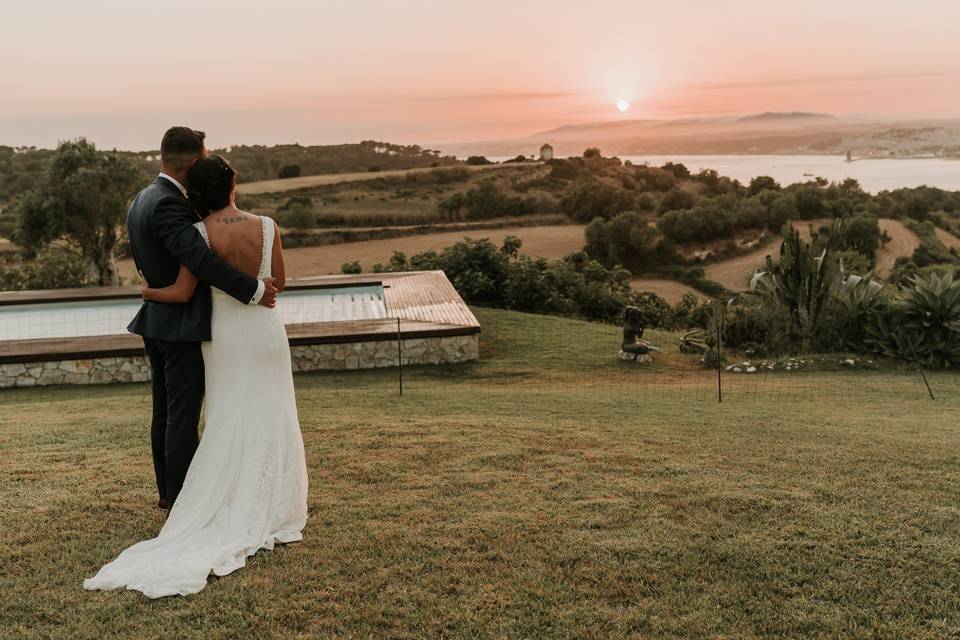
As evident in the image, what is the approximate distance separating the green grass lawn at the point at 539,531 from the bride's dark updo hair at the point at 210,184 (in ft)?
4.56

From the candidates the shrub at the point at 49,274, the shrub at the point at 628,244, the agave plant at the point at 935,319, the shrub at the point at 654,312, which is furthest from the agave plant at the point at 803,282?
the shrub at the point at 628,244

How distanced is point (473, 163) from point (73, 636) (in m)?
52.8

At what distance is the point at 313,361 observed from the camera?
938cm

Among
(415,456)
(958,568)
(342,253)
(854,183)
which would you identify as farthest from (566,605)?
(854,183)

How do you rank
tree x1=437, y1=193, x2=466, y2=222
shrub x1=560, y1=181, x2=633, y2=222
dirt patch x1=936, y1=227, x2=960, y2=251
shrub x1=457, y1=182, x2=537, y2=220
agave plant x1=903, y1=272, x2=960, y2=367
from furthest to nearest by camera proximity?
shrub x1=560, y1=181, x2=633, y2=222 < shrub x1=457, y1=182, x2=537, y2=220 < tree x1=437, y1=193, x2=466, y2=222 < dirt patch x1=936, y1=227, x2=960, y2=251 < agave plant x1=903, y1=272, x2=960, y2=367

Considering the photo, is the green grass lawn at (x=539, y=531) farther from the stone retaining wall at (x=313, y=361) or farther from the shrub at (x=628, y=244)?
the shrub at (x=628, y=244)

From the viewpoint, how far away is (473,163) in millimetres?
54000

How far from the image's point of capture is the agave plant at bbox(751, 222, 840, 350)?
10398 millimetres

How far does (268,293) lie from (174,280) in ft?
1.30

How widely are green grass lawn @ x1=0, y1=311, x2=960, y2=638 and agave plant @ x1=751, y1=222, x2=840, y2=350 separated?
478cm

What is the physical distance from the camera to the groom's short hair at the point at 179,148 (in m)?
3.06

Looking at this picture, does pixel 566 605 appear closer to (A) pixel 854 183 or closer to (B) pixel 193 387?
(B) pixel 193 387

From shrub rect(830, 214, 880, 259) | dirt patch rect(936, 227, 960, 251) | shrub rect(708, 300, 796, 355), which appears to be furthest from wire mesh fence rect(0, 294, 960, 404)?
dirt patch rect(936, 227, 960, 251)

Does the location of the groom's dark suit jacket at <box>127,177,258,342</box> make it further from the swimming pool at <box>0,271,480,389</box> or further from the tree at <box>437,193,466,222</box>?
the tree at <box>437,193,466,222</box>
